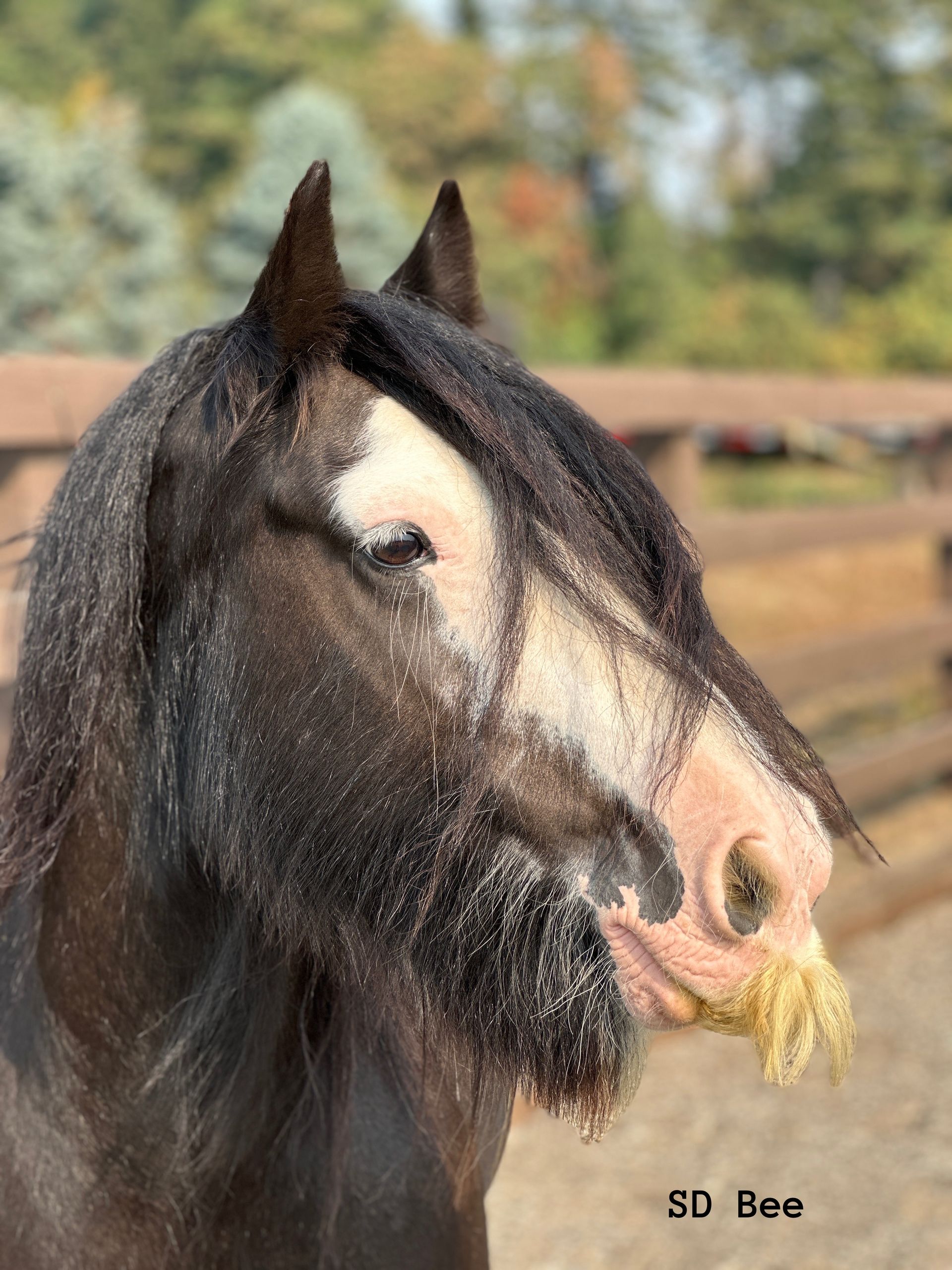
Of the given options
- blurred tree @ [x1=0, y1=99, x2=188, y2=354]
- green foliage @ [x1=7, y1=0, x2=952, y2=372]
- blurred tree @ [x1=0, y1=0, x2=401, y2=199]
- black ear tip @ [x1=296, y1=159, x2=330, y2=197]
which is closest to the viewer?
black ear tip @ [x1=296, y1=159, x2=330, y2=197]

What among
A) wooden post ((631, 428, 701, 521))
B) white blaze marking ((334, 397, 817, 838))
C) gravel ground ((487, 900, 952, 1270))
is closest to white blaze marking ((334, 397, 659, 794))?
white blaze marking ((334, 397, 817, 838))

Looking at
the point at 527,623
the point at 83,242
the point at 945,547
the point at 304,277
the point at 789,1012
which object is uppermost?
the point at 83,242

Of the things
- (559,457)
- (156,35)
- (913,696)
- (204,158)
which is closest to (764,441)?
(204,158)

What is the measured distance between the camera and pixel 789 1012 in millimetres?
1064

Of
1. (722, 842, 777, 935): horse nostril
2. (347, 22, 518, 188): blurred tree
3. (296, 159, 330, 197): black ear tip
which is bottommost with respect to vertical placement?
(722, 842, 777, 935): horse nostril

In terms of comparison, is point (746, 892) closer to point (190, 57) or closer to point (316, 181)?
point (316, 181)

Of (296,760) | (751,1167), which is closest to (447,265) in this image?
(296,760)

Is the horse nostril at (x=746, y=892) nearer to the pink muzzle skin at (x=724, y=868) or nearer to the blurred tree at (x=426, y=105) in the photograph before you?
the pink muzzle skin at (x=724, y=868)

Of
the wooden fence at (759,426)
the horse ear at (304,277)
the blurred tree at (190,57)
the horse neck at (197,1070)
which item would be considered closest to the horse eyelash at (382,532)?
the horse ear at (304,277)

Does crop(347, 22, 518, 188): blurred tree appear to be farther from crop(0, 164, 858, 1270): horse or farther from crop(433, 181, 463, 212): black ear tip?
crop(0, 164, 858, 1270): horse

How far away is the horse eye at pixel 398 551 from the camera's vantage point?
1.15 meters

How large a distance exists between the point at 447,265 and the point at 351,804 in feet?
2.55

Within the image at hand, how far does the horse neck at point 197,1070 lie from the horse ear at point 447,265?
798mm

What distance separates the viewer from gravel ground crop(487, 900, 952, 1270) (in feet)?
8.76
